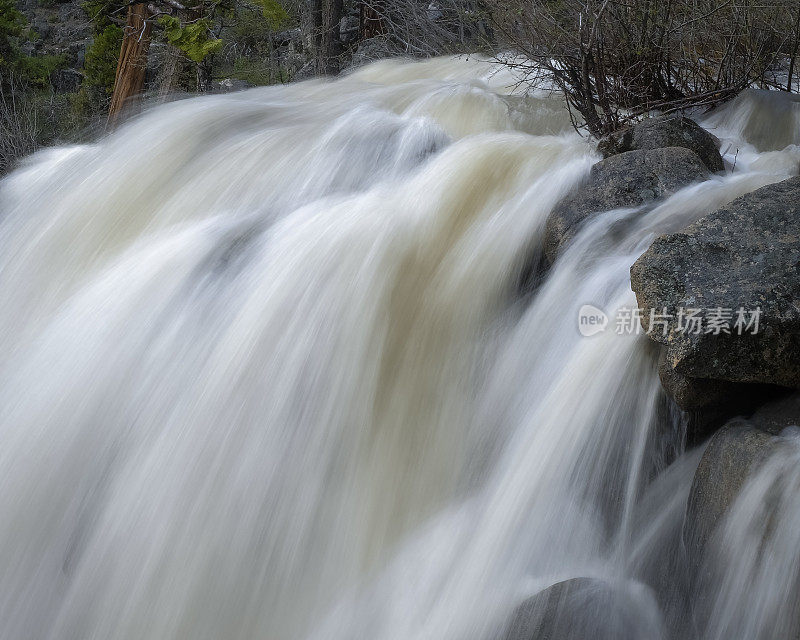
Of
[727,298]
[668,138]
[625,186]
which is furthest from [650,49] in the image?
[727,298]

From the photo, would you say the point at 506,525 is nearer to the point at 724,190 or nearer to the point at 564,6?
the point at 724,190

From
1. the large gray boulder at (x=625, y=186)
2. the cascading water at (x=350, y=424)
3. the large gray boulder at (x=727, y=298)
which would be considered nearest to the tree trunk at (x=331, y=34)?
the cascading water at (x=350, y=424)

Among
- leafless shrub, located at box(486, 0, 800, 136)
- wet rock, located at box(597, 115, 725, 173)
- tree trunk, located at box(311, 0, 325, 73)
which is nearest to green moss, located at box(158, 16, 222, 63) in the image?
tree trunk, located at box(311, 0, 325, 73)

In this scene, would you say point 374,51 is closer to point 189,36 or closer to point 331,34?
point 331,34

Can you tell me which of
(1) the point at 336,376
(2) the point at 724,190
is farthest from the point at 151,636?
(2) the point at 724,190

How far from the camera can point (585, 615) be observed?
230 centimetres

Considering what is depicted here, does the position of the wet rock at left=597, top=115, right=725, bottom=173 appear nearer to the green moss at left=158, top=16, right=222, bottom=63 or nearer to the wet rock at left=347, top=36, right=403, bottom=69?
the green moss at left=158, top=16, right=222, bottom=63

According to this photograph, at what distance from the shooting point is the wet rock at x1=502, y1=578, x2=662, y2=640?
2273mm

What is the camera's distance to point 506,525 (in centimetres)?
280

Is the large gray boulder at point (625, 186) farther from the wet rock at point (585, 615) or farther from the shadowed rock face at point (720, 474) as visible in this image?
the wet rock at point (585, 615)

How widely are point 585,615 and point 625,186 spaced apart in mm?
2028

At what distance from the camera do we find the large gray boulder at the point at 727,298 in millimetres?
2502

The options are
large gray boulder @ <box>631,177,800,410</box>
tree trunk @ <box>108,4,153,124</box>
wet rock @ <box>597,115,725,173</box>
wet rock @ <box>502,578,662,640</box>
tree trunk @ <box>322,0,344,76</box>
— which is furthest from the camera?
tree trunk @ <box>322,0,344,76</box>

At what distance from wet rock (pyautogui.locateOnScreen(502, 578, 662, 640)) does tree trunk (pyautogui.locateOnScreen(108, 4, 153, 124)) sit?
23.0ft
